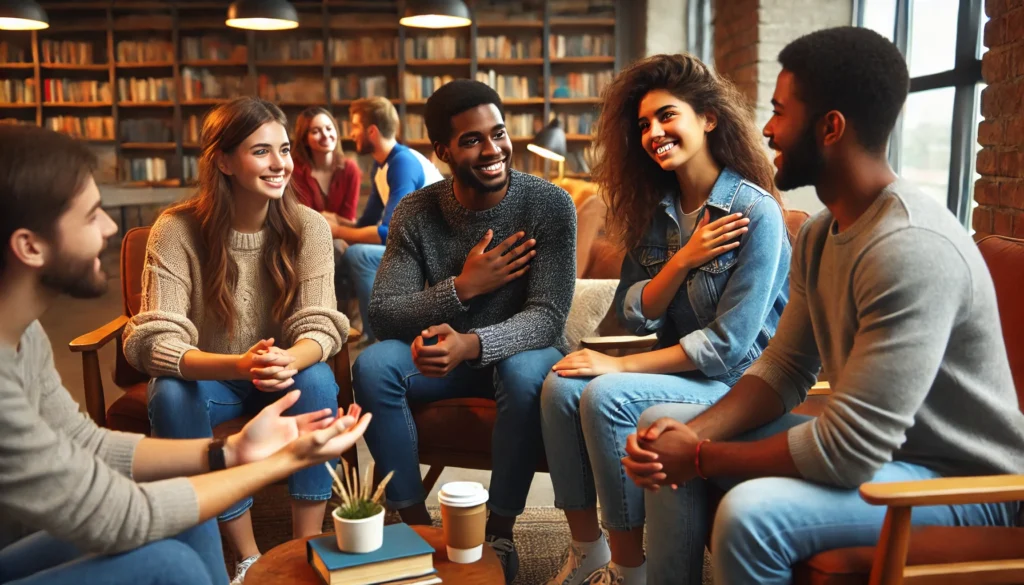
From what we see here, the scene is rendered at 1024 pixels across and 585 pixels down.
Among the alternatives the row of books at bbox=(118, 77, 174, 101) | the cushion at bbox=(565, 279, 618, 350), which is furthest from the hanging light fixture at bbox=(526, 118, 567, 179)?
the row of books at bbox=(118, 77, 174, 101)

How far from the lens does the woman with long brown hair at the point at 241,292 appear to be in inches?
91.7

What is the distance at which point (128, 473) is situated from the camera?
1666 mm

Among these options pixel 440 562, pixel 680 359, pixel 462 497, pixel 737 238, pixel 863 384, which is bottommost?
pixel 440 562

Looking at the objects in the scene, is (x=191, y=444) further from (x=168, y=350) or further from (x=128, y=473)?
(x=168, y=350)

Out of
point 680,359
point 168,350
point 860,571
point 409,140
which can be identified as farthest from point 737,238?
point 409,140

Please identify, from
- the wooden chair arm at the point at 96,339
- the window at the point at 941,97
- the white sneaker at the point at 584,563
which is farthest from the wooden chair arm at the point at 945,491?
the window at the point at 941,97

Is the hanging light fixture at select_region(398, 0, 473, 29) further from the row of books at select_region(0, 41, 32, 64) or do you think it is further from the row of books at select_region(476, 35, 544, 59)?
the row of books at select_region(0, 41, 32, 64)

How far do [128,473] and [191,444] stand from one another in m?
0.12

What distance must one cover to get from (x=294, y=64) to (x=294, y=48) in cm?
18

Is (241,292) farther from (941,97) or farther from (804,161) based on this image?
(941,97)

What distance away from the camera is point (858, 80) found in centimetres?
156

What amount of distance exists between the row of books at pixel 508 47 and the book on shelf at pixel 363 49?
824 mm

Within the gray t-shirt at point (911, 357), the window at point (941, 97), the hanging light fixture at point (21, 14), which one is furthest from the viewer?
Result: the hanging light fixture at point (21, 14)

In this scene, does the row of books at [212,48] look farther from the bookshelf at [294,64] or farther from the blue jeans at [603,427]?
the blue jeans at [603,427]
